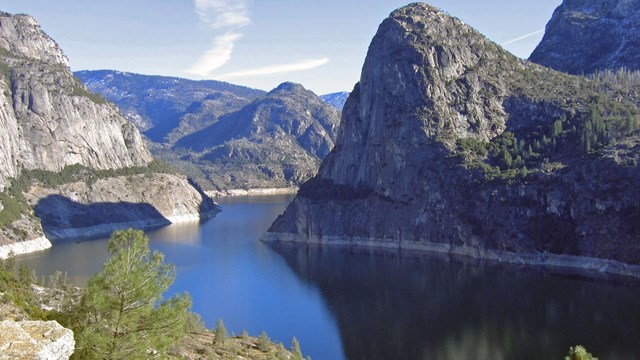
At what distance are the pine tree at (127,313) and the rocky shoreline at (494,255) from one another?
10219cm

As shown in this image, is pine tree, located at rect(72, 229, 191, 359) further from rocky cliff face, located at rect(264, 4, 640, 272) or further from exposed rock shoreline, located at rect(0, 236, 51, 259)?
exposed rock shoreline, located at rect(0, 236, 51, 259)

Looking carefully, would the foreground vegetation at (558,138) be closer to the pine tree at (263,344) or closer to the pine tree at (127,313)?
the pine tree at (263,344)

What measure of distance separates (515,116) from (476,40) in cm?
3267

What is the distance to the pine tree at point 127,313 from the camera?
24625 millimetres

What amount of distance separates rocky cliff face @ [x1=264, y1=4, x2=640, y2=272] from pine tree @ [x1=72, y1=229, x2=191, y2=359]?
Result: 347 feet

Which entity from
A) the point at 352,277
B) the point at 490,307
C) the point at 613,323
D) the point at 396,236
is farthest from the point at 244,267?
the point at 613,323

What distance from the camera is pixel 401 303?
320 feet

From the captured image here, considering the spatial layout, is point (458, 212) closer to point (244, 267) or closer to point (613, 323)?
point (244, 267)

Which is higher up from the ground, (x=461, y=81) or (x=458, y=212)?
(x=461, y=81)

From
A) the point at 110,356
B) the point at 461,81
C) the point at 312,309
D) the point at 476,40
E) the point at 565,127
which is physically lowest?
the point at 312,309

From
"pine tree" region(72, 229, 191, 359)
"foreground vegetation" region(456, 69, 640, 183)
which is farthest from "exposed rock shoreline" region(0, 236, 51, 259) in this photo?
"pine tree" region(72, 229, 191, 359)

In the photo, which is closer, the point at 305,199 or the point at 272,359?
the point at 272,359

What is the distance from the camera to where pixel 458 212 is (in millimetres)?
148750

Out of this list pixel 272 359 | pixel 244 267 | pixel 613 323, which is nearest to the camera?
pixel 272 359
